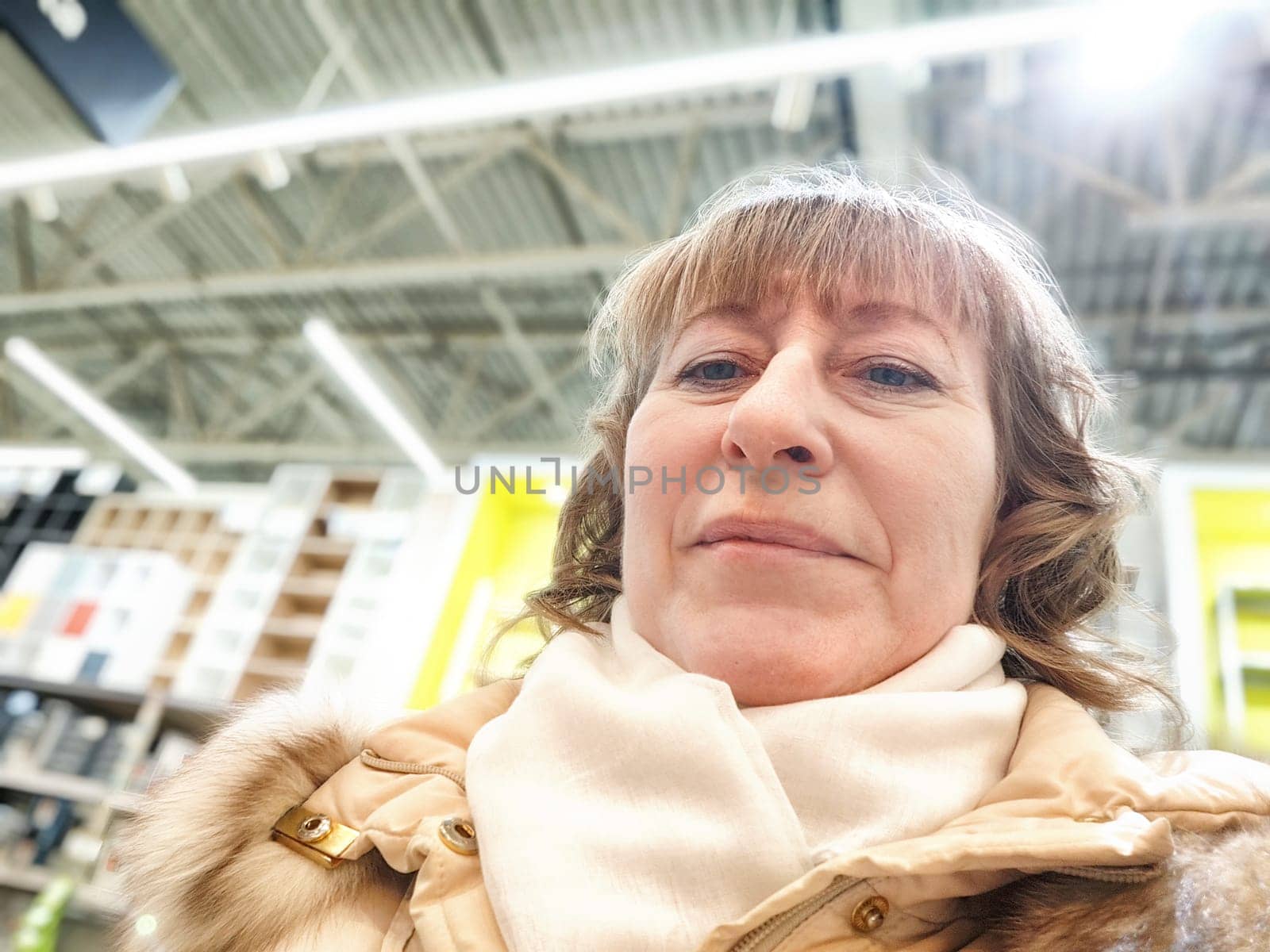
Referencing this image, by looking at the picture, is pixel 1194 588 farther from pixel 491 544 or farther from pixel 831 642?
pixel 491 544

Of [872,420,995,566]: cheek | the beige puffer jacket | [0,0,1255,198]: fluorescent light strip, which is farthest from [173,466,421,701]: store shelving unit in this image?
[872,420,995,566]: cheek

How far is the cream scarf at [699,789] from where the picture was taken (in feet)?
2.60

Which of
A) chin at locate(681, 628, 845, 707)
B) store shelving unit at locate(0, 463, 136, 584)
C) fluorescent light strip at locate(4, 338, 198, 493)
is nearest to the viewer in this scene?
chin at locate(681, 628, 845, 707)

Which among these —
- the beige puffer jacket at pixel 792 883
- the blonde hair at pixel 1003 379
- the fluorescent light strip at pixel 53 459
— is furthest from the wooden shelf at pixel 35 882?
the blonde hair at pixel 1003 379

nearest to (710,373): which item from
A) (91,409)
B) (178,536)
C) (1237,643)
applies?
(1237,643)

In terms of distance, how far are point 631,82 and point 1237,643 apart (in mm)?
3363

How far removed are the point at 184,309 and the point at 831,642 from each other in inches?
389

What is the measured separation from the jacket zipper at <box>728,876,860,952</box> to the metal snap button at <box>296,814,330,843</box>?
494 millimetres

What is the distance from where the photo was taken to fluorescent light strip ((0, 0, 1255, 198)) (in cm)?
277

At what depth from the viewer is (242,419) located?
9.45 meters

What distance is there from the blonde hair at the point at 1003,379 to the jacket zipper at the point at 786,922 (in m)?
0.45

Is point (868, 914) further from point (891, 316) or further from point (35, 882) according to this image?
point (35, 882)

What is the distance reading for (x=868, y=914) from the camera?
2.48 ft

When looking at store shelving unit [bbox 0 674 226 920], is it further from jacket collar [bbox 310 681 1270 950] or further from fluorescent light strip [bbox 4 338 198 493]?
jacket collar [bbox 310 681 1270 950]
